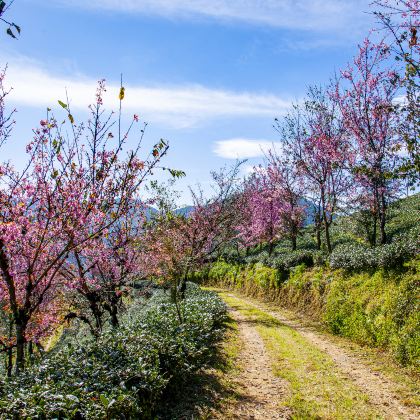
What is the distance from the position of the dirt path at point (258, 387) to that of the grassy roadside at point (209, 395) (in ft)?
0.77

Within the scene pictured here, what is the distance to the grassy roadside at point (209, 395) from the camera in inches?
321

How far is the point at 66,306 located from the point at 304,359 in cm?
1177

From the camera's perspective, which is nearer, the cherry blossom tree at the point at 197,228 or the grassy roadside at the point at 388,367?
the grassy roadside at the point at 388,367

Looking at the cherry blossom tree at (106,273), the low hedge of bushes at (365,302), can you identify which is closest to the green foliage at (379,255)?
the low hedge of bushes at (365,302)

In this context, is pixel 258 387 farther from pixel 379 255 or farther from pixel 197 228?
pixel 197 228

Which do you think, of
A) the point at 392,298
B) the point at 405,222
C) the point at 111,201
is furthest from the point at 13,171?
the point at 405,222

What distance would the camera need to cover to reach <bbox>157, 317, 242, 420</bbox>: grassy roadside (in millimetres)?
8148

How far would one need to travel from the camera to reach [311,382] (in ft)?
31.7

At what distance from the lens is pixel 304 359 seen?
11.6 metres

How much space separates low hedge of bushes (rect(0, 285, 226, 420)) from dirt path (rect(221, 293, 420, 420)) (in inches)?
64.8

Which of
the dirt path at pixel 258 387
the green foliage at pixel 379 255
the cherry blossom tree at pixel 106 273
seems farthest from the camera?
the cherry blossom tree at pixel 106 273

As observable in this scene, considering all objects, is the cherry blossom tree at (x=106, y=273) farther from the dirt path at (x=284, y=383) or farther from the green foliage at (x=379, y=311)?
the green foliage at (x=379, y=311)

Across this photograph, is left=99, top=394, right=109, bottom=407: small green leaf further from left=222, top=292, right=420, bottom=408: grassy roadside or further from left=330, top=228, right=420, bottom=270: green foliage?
left=330, top=228, right=420, bottom=270: green foliage

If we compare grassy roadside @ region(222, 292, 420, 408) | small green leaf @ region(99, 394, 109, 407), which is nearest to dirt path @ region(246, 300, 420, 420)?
grassy roadside @ region(222, 292, 420, 408)
